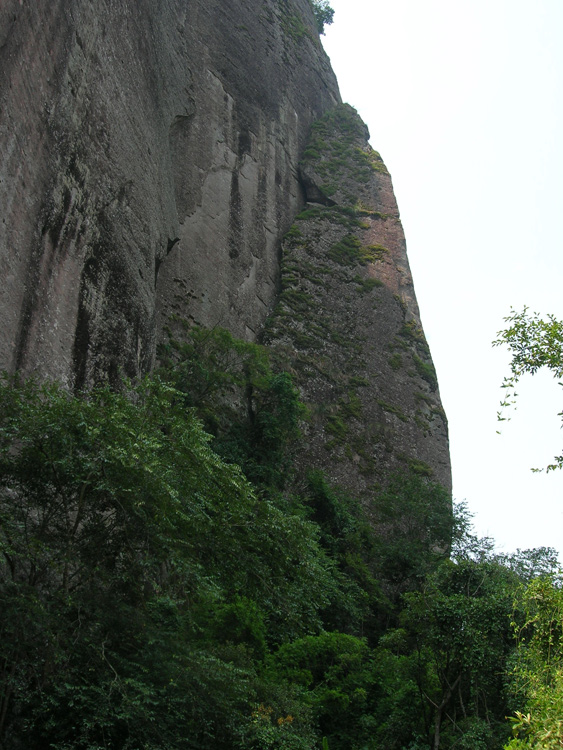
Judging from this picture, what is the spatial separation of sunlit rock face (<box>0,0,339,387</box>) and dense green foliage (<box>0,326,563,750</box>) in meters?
1.55

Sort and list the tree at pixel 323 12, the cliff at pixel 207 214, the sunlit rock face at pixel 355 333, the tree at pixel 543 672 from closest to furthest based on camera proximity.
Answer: the tree at pixel 543 672
the cliff at pixel 207 214
the sunlit rock face at pixel 355 333
the tree at pixel 323 12

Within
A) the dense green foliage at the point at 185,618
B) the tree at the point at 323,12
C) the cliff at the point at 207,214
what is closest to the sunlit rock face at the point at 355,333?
the cliff at the point at 207,214

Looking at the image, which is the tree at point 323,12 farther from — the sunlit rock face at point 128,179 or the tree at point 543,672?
the tree at point 543,672

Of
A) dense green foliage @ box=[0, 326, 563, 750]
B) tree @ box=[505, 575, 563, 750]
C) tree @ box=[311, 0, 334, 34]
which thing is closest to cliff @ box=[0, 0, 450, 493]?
dense green foliage @ box=[0, 326, 563, 750]

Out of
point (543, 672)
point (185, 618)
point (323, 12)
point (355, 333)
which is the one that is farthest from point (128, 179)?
point (323, 12)

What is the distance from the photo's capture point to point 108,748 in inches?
305

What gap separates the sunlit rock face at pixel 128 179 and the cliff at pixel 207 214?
5 centimetres

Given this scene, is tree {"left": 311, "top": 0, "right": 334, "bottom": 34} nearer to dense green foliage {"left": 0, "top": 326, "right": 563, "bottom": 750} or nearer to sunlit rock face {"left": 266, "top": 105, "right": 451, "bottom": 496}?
sunlit rock face {"left": 266, "top": 105, "right": 451, "bottom": 496}

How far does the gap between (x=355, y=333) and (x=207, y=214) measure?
6.70m

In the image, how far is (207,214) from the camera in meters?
22.8

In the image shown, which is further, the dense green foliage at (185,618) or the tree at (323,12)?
the tree at (323,12)

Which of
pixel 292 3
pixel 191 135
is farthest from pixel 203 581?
pixel 292 3

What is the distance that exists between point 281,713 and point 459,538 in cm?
1026

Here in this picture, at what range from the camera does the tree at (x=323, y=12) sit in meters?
42.5
